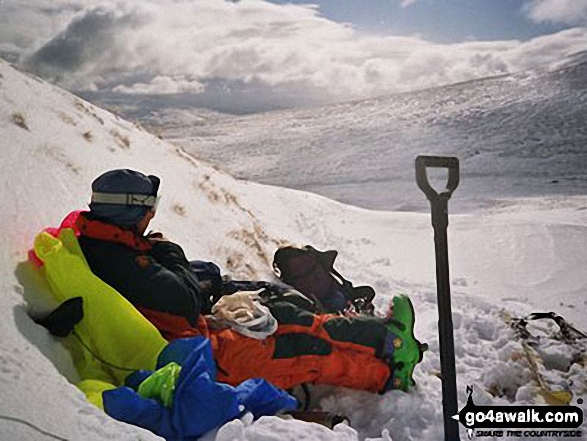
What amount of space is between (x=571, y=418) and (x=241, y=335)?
1075mm

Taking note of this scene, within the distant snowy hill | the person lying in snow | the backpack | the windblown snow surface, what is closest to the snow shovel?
the windblown snow surface

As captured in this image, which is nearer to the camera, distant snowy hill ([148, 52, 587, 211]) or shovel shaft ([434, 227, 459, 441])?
shovel shaft ([434, 227, 459, 441])

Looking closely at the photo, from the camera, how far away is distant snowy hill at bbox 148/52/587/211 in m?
7.39

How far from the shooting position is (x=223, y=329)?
1.72m

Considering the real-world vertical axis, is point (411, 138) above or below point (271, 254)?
above

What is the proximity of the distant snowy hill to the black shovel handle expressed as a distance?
5.09 meters

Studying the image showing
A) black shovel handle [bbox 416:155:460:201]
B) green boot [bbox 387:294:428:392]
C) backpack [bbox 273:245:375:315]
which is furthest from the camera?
backpack [bbox 273:245:375:315]

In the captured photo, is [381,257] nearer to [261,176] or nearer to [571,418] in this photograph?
[571,418]

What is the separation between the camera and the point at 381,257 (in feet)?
13.6

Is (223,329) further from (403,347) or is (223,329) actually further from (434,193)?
(434,193)

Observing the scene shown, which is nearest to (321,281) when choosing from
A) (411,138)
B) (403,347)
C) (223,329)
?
(403,347)

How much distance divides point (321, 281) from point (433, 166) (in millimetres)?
997

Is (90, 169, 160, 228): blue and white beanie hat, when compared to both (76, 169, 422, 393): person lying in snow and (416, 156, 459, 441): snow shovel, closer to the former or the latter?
(76, 169, 422, 393): person lying in snow

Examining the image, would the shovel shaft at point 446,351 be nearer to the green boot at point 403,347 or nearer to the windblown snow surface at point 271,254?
the windblown snow surface at point 271,254
